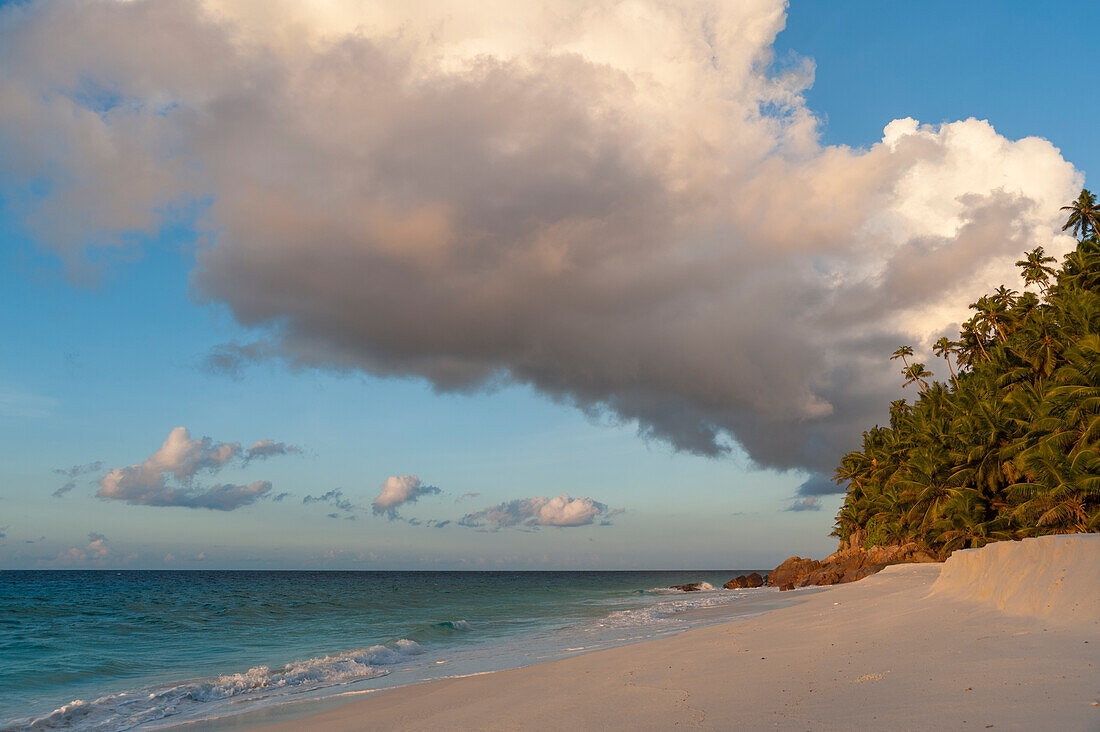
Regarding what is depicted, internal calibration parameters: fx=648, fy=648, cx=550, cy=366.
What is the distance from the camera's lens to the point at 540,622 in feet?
116

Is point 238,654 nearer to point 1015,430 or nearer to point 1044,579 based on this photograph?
point 1044,579

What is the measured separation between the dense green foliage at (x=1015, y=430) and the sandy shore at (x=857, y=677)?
58.9 feet

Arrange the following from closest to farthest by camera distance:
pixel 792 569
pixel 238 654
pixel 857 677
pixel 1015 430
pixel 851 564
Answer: pixel 857 677
pixel 238 654
pixel 1015 430
pixel 851 564
pixel 792 569

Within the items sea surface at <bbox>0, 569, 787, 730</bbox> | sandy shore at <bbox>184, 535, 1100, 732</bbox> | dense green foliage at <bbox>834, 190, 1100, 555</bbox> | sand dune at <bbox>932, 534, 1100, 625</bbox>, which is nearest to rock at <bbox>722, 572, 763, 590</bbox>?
dense green foliage at <bbox>834, 190, 1100, 555</bbox>

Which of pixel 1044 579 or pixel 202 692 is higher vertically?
pixel 1044 579

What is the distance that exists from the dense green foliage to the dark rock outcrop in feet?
5.43

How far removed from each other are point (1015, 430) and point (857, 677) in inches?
1547

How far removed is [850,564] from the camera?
60.2m

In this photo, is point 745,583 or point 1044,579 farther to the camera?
point 745,583

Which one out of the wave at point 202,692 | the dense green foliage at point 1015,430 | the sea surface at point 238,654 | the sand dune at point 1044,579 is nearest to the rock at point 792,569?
the dense green foliage at point 1015,430

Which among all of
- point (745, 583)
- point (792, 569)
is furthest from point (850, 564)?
point (745, 583)

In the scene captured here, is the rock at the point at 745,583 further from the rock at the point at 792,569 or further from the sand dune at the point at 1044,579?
the sand dune at the point at 1044,579

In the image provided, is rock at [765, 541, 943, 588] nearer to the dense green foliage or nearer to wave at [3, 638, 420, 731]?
the dense green foliage

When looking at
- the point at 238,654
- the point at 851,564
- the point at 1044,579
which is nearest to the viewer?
the point at 1044,579
